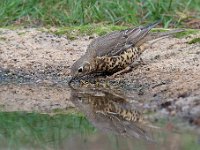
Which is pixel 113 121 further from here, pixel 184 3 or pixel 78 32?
pixel 184 3

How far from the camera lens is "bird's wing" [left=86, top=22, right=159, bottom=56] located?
32.4 feet

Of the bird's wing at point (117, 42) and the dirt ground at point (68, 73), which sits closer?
the dirt ground at point (68, 73)

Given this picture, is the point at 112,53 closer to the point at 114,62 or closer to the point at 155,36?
the point at 114,62

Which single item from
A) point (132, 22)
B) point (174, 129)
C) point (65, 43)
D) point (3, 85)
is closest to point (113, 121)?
point (174, 129)

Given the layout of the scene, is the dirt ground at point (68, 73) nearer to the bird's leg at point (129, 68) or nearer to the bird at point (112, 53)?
the bird's leg at point (129, 68)

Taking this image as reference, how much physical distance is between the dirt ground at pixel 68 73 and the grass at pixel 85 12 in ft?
2.44

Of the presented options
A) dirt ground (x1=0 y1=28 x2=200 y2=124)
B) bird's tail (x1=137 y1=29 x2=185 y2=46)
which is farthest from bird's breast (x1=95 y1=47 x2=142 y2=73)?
bird's tail (x1=137 y1=29 x2=185 y2=46)

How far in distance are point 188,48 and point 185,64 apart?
2.49 feet

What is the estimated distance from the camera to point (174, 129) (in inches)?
281

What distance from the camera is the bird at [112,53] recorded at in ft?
31.9


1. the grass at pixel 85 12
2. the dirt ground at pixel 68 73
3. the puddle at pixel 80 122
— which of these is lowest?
the puddle at pixel 80 122

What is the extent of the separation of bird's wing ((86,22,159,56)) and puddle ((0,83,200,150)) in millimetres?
625

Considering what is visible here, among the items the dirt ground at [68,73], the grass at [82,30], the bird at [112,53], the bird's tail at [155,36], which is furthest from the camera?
the grass at [82,30]

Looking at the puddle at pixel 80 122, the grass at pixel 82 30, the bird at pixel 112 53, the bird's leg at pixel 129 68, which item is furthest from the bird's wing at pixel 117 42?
the grass at pixel 82 30
